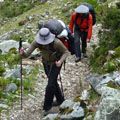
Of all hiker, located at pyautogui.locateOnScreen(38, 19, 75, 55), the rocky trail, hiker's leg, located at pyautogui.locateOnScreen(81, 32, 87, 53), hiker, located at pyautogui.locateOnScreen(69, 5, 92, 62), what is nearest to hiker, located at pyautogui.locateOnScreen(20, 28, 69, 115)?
hiker, located at pyautogui.locateOnScreen(38, 19, 75, 55)

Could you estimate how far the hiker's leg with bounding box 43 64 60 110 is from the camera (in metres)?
10.2

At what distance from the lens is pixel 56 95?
35.5 ft

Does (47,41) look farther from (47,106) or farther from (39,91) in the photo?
(39,91)

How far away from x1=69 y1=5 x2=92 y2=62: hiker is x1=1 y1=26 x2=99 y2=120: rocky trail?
0.49m

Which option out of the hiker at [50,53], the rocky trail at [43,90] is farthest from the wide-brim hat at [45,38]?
the rocky trail at [43,90]

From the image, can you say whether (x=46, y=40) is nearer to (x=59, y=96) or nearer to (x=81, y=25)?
(x=59, y=96)

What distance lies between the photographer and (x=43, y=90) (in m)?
12.2

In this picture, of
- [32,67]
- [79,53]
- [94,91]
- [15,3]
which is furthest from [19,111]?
[15,3]

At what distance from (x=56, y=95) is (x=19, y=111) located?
3.13 ft

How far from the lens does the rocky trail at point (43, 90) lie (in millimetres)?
10750

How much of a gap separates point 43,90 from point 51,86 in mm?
1863

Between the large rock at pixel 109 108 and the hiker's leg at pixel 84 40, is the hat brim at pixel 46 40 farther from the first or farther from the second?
the hiker's leg at pixel 84 40

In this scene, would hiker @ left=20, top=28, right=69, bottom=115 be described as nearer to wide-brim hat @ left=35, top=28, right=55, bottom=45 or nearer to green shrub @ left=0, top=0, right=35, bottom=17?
wide-brim hat @ left=35, top=28, right=55, bottom=45

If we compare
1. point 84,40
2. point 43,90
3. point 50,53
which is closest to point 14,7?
point 84,40
